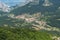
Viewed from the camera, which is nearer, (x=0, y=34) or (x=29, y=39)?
(x=0, y=34)

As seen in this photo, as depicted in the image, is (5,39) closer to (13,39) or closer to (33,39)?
(13,39)

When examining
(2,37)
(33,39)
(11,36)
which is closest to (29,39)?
(33,39)

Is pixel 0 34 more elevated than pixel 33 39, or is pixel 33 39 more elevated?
pixel 0 34

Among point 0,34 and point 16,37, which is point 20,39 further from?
point 0,34

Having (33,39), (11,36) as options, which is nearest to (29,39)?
(33,39)

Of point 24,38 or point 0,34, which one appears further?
point 24,38

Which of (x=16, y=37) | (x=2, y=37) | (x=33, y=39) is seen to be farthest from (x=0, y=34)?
(x=33, y=39)

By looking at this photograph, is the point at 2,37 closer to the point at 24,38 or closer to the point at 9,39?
the point at 9,39
